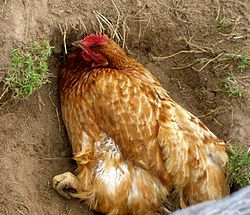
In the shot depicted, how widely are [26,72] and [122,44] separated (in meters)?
0.77

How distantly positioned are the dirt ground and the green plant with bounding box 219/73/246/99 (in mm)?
33

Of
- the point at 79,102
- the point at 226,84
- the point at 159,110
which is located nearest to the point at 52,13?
the point at 79,102

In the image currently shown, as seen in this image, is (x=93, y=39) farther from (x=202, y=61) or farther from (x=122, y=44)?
(x=202, y=61)

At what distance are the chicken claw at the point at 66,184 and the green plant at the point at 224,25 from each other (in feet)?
4.32

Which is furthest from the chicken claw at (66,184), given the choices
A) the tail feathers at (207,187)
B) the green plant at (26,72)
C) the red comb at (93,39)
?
the red comb at (93,39)

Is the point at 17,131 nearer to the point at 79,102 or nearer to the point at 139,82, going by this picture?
the point at 79,102

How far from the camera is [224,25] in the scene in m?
3.85

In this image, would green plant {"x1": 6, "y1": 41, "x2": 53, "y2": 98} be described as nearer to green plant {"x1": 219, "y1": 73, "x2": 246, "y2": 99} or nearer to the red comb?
the red comb

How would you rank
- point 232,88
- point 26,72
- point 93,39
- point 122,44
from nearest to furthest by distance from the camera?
point 26,72 < point 93,39 < point 232,88 < point 122,44

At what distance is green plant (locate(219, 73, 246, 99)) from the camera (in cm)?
367

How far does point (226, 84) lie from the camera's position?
371 centimetres

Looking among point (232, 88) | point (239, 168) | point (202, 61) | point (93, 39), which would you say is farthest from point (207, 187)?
point (93, 39)

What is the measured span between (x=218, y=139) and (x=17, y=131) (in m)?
1.09

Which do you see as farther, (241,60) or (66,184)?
(241,60)
